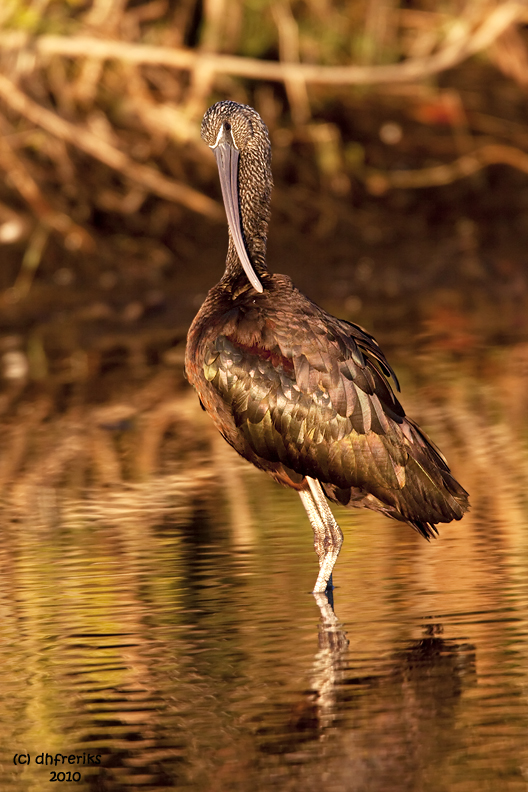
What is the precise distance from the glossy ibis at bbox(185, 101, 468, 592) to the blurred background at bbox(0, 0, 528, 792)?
12.3 inches

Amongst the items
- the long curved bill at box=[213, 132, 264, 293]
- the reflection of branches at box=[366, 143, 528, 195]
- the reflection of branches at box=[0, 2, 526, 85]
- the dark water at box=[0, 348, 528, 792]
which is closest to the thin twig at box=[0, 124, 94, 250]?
the reflection of branches at box=[0, 2, 526, 85]

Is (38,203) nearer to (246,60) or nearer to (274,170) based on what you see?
(246,60)

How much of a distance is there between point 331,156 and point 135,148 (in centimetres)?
191

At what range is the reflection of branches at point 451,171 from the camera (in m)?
15.6

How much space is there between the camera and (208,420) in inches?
376

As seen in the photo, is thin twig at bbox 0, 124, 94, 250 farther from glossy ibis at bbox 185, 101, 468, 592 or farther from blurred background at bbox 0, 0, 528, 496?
glossy ibis at bbox 185, 101, 468, 592

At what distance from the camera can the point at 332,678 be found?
4867 mm

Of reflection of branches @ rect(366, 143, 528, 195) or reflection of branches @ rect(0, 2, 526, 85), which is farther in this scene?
reflection of branches @ rect(366, 143, 528, 195)

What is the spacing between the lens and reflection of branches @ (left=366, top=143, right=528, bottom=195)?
51.2 feet

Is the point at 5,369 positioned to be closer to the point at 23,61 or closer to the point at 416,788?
the point at 23,61

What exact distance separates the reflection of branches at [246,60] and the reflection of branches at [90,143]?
43cm


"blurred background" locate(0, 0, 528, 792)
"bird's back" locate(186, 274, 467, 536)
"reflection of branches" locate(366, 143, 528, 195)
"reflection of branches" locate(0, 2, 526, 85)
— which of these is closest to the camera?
"blurred background" locate(0, 0, 528, 792)

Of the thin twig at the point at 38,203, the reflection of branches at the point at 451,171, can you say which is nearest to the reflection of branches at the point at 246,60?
the thin twig at the point at 38,203

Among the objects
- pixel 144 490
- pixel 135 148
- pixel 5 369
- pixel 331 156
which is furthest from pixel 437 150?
pixel 144 490
